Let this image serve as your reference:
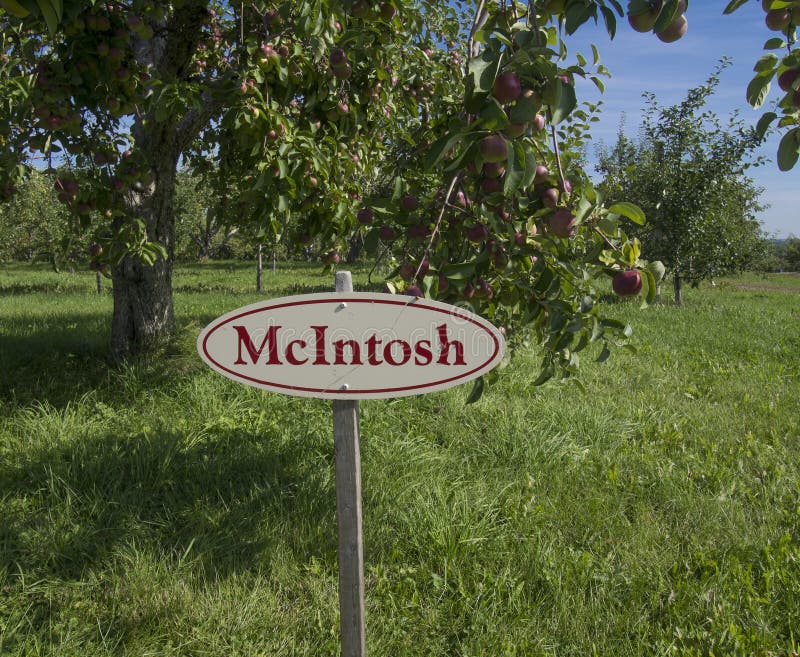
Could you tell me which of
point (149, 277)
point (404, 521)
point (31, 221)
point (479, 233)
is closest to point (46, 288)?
point (31, 221)

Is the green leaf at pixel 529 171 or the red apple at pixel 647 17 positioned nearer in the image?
the red apple at pixel 647 17

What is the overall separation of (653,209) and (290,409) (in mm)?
9336

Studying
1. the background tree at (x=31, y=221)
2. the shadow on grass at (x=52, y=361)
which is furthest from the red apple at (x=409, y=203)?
the background tree at (x=31, y=221)

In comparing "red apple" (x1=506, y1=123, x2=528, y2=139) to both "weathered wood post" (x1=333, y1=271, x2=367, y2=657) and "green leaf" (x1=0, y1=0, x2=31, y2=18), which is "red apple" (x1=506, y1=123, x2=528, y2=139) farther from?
"green leaf" (x1=0, y1=0, x2=31, y2=18)

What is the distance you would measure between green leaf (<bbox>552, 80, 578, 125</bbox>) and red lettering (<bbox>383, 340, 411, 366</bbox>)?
22.9 inches

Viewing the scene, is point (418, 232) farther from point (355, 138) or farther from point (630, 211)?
point (355, 138)

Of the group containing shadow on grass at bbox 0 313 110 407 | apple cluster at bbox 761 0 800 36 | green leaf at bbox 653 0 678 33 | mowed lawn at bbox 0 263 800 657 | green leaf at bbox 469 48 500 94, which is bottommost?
mowed lawn at bbox 0 263 800 657

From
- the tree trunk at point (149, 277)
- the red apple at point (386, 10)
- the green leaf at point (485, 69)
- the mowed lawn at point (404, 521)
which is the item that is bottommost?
the mowed lawn at point (404, 521)

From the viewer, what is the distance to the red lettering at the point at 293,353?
139 centimetres

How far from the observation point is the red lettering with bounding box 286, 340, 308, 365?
1.39 meters

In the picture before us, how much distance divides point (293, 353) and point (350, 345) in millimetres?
139

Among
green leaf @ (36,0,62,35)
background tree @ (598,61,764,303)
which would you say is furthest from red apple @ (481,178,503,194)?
background tree @ (598,61,764,303)

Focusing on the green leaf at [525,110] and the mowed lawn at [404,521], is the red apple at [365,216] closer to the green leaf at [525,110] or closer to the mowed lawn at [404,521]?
the green leaf at [525,110]

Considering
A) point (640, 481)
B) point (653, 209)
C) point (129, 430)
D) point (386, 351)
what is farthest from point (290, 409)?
point (653, 209)
